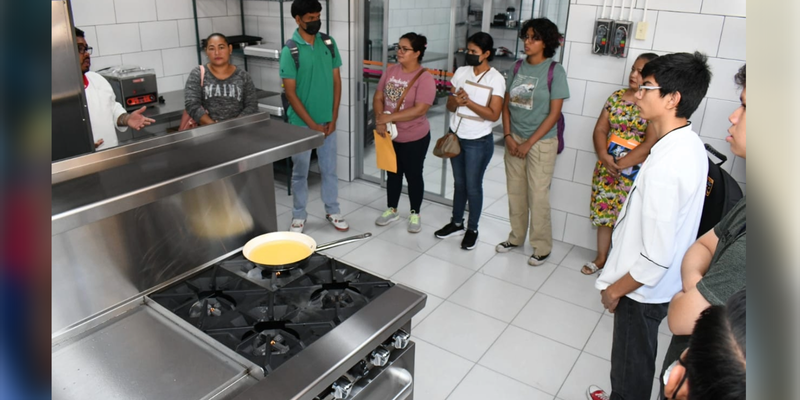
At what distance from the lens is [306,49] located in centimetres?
380

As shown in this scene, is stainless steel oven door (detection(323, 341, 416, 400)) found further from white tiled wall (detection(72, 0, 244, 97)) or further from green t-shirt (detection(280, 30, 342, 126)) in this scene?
white tiled wall (detection(72, 0, 244, 97))

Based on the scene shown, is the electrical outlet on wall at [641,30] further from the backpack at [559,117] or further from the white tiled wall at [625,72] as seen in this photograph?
the backpack at [559,117]

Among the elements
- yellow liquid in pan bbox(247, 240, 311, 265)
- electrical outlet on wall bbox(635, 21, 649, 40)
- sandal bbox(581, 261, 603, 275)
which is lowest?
sandal bbox(581, 261, 603, 275)

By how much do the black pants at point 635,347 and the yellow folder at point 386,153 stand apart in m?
2.23

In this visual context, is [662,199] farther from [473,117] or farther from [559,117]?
[473,117]

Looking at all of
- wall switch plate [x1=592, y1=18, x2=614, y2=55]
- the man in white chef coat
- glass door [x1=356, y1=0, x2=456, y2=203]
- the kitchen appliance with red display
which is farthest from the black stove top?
glass door [x1=356, y1=0, x2=456, y2=203]

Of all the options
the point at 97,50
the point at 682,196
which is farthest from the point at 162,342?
the point at 97,50

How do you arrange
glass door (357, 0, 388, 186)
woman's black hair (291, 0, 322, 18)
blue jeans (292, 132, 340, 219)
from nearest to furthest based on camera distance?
woman's black hair (291, 0, 322, 18) → blue jeans (292, 132, 340, 219) → glass door (357, 0, 388, 186)

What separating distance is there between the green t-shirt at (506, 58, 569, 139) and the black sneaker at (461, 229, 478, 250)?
0.80 metres

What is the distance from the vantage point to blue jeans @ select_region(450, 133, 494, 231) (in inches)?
148

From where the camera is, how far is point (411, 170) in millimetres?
4098

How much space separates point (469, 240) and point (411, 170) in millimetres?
659

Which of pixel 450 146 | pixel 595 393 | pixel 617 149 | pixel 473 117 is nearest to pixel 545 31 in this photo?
pixel 473 117
